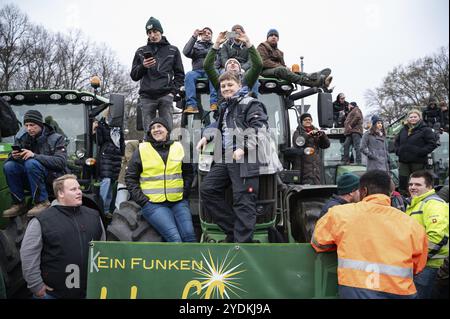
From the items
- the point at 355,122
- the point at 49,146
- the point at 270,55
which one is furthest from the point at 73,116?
the point at 355,122

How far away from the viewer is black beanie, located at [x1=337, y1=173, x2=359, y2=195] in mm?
3715

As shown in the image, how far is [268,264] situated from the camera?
10.6 ft

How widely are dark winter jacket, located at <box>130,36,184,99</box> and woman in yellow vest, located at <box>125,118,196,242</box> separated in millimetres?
1504

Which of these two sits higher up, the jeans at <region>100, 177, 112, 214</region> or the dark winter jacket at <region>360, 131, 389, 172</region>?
the dark winter jacket at <region>360, 131, 389, 172</region>

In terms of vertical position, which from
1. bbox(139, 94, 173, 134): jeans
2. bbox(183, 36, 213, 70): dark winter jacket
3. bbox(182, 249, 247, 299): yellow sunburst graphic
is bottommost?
bbox(182, 249, 247, 299): yellow sunburst graphic

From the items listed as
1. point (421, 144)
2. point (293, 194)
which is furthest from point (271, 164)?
point (421, 144)

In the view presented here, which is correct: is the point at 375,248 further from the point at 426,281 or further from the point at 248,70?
the point at 248,70

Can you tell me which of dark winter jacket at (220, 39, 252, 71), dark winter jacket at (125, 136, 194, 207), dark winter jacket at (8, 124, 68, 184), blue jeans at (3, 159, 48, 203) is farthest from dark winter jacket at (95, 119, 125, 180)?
dark winter jacket at (125, 136, 194, 207)

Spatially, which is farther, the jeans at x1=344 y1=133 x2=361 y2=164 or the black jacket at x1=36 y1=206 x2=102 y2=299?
the jeans at x1=344 y1=133 x2=361 y2=164

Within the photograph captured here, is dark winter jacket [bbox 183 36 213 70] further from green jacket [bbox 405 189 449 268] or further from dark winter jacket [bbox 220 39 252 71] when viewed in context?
green jacket [bbox 405 189 449 268]

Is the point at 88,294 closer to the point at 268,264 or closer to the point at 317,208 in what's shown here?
the point at 268,264

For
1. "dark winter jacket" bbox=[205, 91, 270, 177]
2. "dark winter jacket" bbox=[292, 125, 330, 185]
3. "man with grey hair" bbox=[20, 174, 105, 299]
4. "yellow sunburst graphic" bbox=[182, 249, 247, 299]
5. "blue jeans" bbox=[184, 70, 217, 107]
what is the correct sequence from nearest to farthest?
"yellow sunburst graphic" bbox=[182, 249, 247, 299]
"man with grey hair" bbox=[20, 174, 105, 299]
"dark winter jacket" bbox=[205, 91, 270, 177]
"blue jeans" bbox=[184, 70, 217, 107]
"dark winter jacket" bbox=[292, 125, 330, 185]

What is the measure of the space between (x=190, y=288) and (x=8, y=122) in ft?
10.1

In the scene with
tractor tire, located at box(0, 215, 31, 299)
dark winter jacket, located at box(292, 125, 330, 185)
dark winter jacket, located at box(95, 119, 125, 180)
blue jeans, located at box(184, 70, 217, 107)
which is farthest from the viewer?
dark winter jacket, located at box(95, 119, 125, 180)
